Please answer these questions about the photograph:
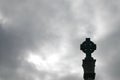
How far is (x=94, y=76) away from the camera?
3822cm

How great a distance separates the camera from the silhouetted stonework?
125 ft

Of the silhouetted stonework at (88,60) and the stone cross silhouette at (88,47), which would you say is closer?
the silhouetted stonework at (88,60)

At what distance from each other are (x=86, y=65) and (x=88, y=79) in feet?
5.89

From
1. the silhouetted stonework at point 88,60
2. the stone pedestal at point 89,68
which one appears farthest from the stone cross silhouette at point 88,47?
the stone pedestal at point 89,68

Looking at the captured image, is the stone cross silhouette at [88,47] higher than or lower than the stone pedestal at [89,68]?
higher

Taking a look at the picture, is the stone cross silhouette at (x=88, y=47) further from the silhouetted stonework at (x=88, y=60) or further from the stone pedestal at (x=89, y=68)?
the stone pedestal at (x=89, y=68)

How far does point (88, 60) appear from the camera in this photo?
3869 cm

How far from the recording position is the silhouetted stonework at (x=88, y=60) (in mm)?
38000

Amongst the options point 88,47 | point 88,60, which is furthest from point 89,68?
point 88,47

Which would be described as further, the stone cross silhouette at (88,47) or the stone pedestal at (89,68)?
the stone cross silhouette at (88,47)

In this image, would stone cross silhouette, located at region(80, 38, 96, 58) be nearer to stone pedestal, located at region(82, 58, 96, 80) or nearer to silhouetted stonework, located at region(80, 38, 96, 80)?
silhouetted stonework, located at region(80, 38, 96, 80)

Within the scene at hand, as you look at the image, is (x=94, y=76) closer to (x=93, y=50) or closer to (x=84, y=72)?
(x=84, y=72)

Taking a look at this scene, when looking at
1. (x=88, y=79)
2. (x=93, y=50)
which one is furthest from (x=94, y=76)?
(x=93, y=50)

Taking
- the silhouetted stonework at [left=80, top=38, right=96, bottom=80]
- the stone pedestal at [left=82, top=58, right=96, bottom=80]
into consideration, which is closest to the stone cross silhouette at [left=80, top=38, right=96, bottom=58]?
the silhouetted stonework at [left=80, top=38, right=96, bottom=80]
